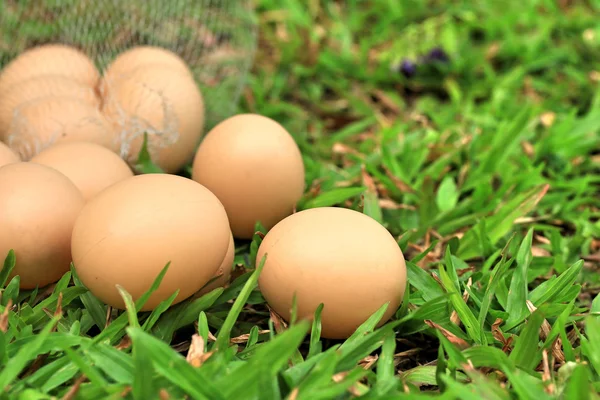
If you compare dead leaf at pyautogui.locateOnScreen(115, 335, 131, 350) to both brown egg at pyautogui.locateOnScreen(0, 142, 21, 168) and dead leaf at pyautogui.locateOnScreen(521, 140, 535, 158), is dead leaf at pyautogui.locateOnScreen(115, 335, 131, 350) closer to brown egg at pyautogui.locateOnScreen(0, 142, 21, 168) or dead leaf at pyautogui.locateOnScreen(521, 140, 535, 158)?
brown egg at pyautogui.locateOnScreen(0, 142, 21, 168)

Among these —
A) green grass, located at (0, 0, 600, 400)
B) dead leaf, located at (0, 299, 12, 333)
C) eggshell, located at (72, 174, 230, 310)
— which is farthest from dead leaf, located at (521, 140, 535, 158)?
dead leaf, located at (0, 299, 12, 333)

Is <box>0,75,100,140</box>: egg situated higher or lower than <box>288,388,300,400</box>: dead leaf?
higher

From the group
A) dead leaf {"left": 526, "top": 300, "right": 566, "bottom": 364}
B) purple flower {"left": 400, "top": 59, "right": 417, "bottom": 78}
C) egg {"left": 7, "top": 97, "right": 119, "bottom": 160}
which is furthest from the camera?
purple flower {"left": 400, "top": 59, "right": 417, "bottom": 78}

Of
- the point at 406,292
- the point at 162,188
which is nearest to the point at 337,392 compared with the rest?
the point at 406,292

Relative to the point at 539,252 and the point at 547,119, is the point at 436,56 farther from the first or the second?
the point at 539,252

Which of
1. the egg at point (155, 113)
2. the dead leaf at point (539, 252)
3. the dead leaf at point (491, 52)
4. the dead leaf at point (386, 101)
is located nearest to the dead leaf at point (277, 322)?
the egg at point (155, 113)

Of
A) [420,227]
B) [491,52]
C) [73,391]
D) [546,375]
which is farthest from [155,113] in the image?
[491,52]
